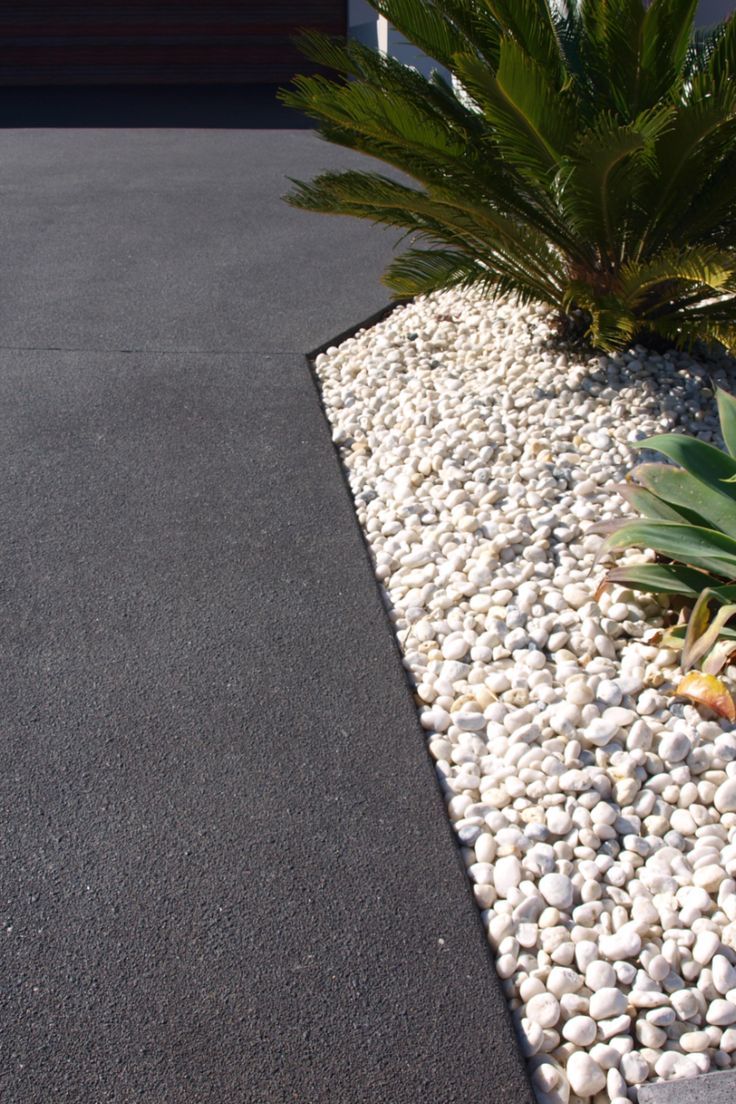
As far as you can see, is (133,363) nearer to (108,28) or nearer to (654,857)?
(654,857)

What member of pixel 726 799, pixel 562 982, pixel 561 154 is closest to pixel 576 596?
pixel 726 799

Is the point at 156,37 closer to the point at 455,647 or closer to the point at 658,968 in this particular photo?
the point at 455,647

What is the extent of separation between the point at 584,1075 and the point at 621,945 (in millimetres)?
317

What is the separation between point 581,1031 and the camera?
2.19m

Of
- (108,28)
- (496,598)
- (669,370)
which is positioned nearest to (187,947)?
(496,598)

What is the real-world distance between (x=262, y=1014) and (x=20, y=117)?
1098 centimetres

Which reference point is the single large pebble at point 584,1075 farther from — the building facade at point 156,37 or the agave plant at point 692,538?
the building facade at point 156,37

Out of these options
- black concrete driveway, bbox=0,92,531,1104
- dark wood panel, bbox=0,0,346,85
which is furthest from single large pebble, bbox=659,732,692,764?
dark wood panel, bbox=0,0,346,85

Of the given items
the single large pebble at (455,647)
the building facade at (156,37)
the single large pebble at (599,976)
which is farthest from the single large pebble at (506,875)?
the building facade at (156,37)

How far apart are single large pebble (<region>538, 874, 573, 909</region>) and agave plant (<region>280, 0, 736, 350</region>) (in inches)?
90.1

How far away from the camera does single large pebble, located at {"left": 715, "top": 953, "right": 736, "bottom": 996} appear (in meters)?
2.27

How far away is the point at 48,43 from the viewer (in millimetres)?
12461

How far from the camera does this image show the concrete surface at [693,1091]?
2.03m

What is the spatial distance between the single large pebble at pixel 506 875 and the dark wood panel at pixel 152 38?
1197 cm
